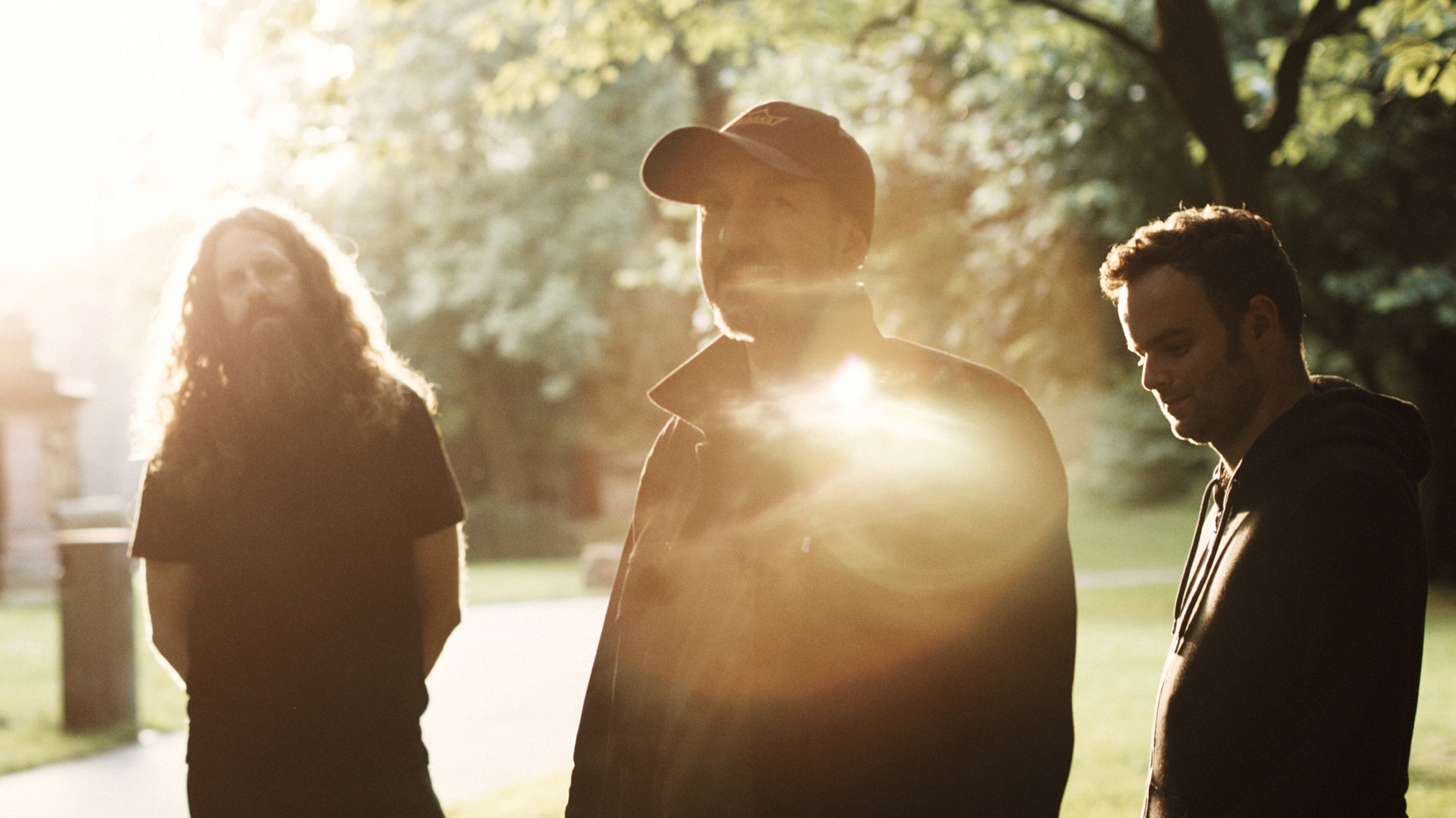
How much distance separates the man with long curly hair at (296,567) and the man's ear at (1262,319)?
5.87 ft

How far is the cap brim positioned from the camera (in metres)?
2.21

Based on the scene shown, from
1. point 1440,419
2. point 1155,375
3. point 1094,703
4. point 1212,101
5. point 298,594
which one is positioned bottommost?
point 1094,703

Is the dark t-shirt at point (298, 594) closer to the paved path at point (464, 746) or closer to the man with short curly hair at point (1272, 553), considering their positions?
the man with short curly hair at point (1272, 553)

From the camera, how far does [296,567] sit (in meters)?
2.69

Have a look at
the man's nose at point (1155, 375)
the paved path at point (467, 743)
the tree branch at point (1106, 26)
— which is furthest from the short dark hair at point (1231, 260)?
the paved path at point (467, 743)

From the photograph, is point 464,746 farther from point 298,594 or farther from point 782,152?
point 782,152

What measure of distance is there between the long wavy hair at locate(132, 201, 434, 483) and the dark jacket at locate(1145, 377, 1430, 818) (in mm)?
1847

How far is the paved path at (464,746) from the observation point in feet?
20.4

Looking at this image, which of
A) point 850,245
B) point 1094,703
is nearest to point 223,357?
point 850,245

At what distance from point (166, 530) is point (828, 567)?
1515 millimetres

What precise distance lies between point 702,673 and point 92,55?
489 cm

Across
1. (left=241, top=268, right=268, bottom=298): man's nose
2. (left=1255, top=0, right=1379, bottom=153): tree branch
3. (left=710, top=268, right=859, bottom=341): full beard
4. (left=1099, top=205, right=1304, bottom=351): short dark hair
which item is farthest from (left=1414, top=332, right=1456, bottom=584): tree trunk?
(left=241, top=268, right=268, bottom=298): man's nose

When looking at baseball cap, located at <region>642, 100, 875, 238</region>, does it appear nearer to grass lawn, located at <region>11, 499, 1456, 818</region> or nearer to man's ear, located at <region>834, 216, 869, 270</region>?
man's ear, located at <region>834, 216, 869, 270</region>

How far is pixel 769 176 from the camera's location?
226 centimetres
